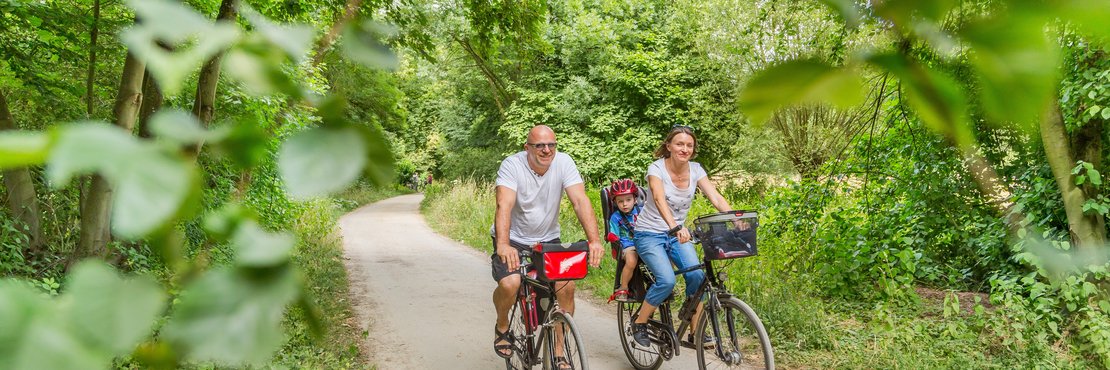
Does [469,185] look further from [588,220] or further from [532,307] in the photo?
[588,220]

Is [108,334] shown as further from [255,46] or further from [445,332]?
[445,332]

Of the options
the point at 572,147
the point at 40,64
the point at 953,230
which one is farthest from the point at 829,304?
the point at 572,147

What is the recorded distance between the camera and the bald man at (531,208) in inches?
145

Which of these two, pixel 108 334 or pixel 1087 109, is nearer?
pixel 108 334

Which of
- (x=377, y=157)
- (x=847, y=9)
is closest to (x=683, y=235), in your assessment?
(x=847, y=9)

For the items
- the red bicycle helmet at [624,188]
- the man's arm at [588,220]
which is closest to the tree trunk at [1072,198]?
the red bicycle helmet at [624,188]

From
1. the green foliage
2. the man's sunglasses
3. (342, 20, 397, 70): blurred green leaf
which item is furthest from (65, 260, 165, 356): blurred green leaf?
the man's sunglasses

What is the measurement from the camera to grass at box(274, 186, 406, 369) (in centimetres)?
53

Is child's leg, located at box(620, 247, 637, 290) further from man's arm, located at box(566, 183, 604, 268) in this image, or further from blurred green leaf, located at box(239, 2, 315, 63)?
blurred green leaf, located at box(239, 2, 315, 63)

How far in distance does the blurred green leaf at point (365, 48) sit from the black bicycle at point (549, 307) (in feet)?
9.41

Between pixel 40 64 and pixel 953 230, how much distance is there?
8164 mm

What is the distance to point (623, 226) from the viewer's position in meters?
4.39

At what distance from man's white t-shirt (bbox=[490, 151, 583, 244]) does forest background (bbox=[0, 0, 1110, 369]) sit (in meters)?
0.97

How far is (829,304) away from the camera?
584 cm
